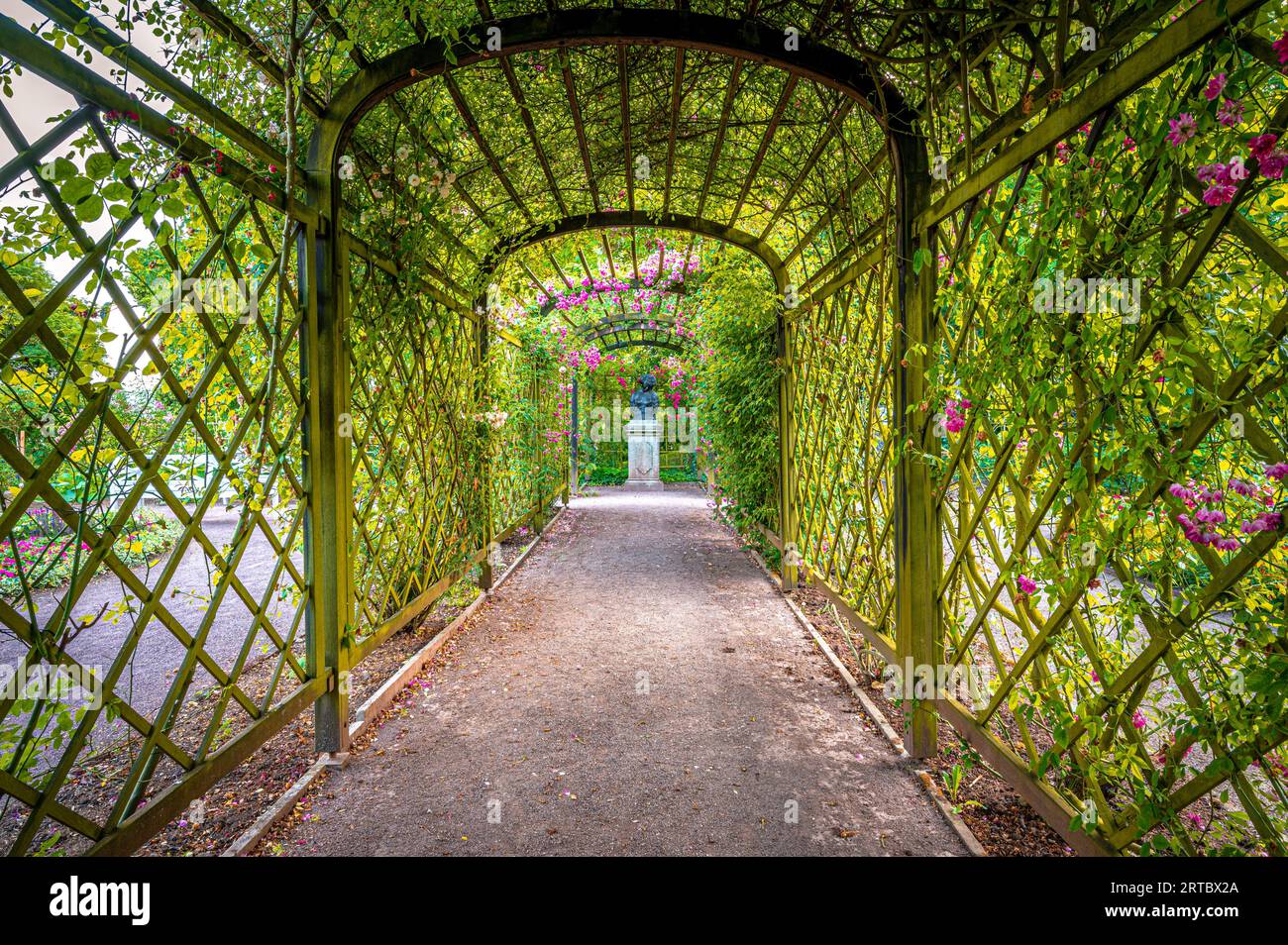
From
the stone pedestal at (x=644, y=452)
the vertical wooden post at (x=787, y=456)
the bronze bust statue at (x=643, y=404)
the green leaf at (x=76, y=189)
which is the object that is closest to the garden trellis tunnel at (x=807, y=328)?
the green leaf at (x=76, y=189)

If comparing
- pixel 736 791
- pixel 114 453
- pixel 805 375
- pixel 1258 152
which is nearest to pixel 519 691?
pixel 736 791

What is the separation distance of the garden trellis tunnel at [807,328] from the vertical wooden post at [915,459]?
0.02 meters

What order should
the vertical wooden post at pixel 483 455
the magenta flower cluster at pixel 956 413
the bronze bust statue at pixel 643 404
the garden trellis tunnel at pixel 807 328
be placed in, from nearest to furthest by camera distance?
the garden trellis tunnel at pixel 807 328
the magenta flower cluster at pixel 956 413
the vertical wooden post at pixel 483 455
the bronze bust statue at pixel 643 404

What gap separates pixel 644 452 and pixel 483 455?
1067cm

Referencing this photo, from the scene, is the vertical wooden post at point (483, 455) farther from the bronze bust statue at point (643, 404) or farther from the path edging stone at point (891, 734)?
the bronze bust statue at point (643, 404)

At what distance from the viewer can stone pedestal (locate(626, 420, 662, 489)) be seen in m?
15.0

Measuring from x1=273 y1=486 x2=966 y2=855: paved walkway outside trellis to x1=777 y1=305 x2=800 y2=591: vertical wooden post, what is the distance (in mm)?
556

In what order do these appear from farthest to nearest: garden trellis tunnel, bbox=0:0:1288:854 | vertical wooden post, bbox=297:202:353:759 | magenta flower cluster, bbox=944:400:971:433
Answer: vertical wooden post, bbox=297:202:353:759 < magenta flower cluster, bbox=944:400:971:433 < garden trellis tunnel, bbox=0:0:1288:854

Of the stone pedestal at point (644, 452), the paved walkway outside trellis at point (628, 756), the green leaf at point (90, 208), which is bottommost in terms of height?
the paved walkway outside trellis at point (628, 756)

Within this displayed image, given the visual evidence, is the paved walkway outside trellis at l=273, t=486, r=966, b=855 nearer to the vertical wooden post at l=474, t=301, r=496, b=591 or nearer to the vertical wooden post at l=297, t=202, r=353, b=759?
the vertical wooden post at l=297, t=202, r=353, b=759

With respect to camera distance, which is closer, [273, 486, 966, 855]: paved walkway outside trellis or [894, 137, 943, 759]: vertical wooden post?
[273, 486, 966, 855]: paved walkway outside trellis

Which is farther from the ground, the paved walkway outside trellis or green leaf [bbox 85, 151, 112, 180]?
green leaf [bbox 85, 151, 112, 180]

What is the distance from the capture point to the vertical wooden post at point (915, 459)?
7.41 ft

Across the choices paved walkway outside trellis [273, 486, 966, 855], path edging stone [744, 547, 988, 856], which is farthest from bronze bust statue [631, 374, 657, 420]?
paved walkway outside trellis [273, 486, 966, 855]
